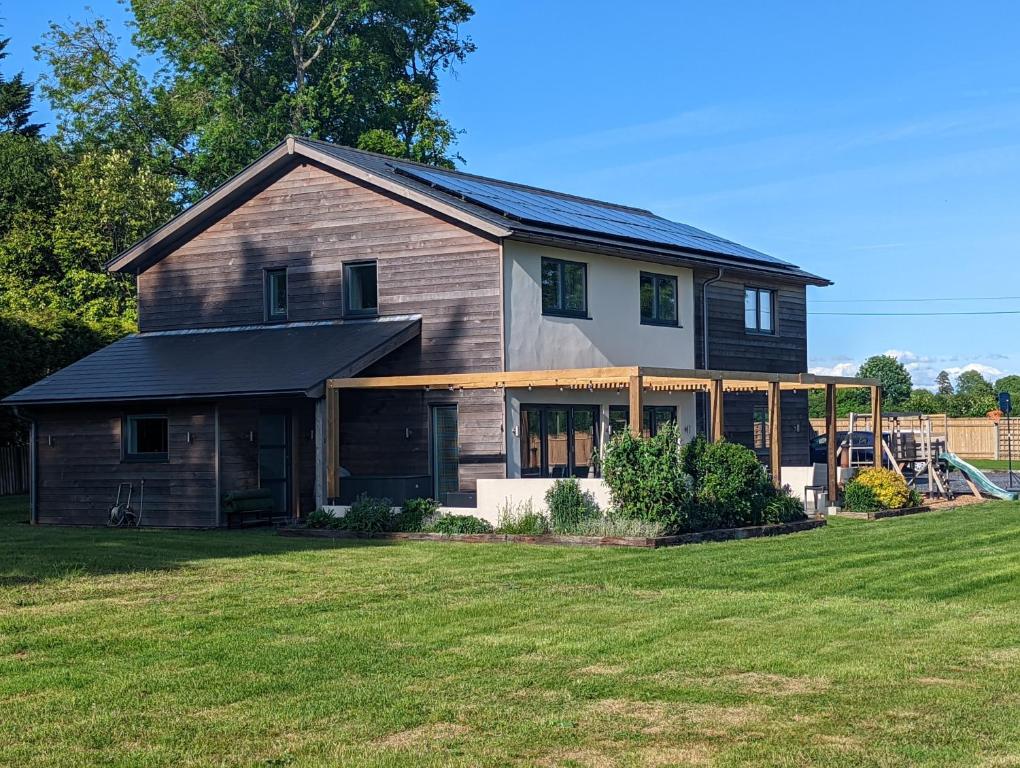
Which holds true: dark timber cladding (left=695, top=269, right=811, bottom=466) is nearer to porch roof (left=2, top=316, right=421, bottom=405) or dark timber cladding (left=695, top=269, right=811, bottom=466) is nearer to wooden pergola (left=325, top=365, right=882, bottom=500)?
wooden pergola (left=325, top=365, right=882, bottom=500)

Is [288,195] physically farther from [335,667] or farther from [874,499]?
[335,667]

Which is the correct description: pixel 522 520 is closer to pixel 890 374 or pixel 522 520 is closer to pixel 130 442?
pixel 130 442

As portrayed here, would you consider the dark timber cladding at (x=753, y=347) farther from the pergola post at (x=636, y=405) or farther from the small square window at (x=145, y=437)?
the small square window at (x=145, y=437)

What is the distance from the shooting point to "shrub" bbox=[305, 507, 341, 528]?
78.4ft

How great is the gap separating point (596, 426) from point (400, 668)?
1942 cm

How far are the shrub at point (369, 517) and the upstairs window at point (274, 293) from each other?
7.81m

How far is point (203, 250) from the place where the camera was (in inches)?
1224

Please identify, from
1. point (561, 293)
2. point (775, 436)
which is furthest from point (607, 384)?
point (775, 436)

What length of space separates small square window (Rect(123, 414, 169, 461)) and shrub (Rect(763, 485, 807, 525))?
1189cm

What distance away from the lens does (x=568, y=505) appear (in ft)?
72.1

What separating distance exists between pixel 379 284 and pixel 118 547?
9448 millimetres

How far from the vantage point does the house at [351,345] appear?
26.7m

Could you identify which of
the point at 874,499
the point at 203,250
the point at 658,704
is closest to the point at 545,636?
the point at 658,704

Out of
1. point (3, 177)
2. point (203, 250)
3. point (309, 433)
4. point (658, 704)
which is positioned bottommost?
point (658, 704)
